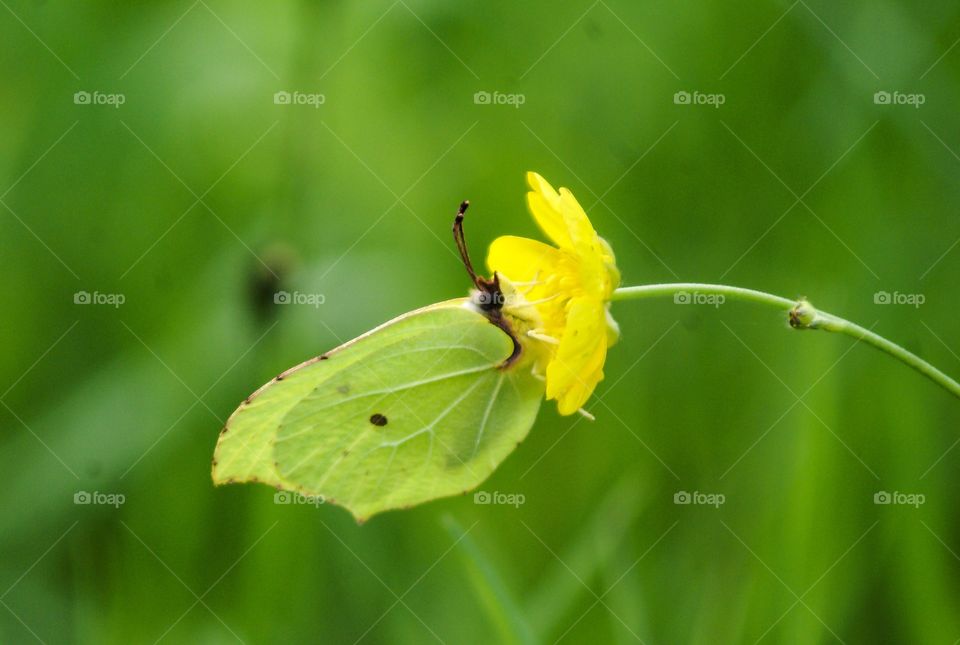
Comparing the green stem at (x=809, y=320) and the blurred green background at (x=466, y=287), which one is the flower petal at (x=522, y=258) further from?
the blurred green background at (x=466, y=287)

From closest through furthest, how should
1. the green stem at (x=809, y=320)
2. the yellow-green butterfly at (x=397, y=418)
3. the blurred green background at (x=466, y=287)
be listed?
the green stem at (x=809, y=320)
the yellow-green butterfly at (x=397, y=418)
the blurred green background at (x=466, y=287)

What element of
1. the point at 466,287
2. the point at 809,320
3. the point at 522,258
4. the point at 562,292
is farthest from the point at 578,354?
the point at 466,287

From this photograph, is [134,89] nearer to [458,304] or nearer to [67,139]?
[67,139]

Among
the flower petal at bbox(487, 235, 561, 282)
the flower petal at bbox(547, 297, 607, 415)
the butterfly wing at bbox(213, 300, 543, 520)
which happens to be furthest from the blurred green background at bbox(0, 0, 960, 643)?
the flower petal at bbox(487, 235, 561, 282)

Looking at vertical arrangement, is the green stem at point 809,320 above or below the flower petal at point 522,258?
below

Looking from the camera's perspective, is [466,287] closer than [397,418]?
No

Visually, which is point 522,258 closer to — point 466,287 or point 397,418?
point 397,418

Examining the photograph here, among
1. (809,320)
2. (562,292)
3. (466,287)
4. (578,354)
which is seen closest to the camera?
(809,320)

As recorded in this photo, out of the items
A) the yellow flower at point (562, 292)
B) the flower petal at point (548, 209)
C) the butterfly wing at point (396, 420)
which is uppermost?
the flower petal at point (548, 209)

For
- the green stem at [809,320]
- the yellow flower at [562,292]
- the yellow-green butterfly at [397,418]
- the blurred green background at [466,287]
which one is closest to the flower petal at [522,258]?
the yellow flower at [562,292]
